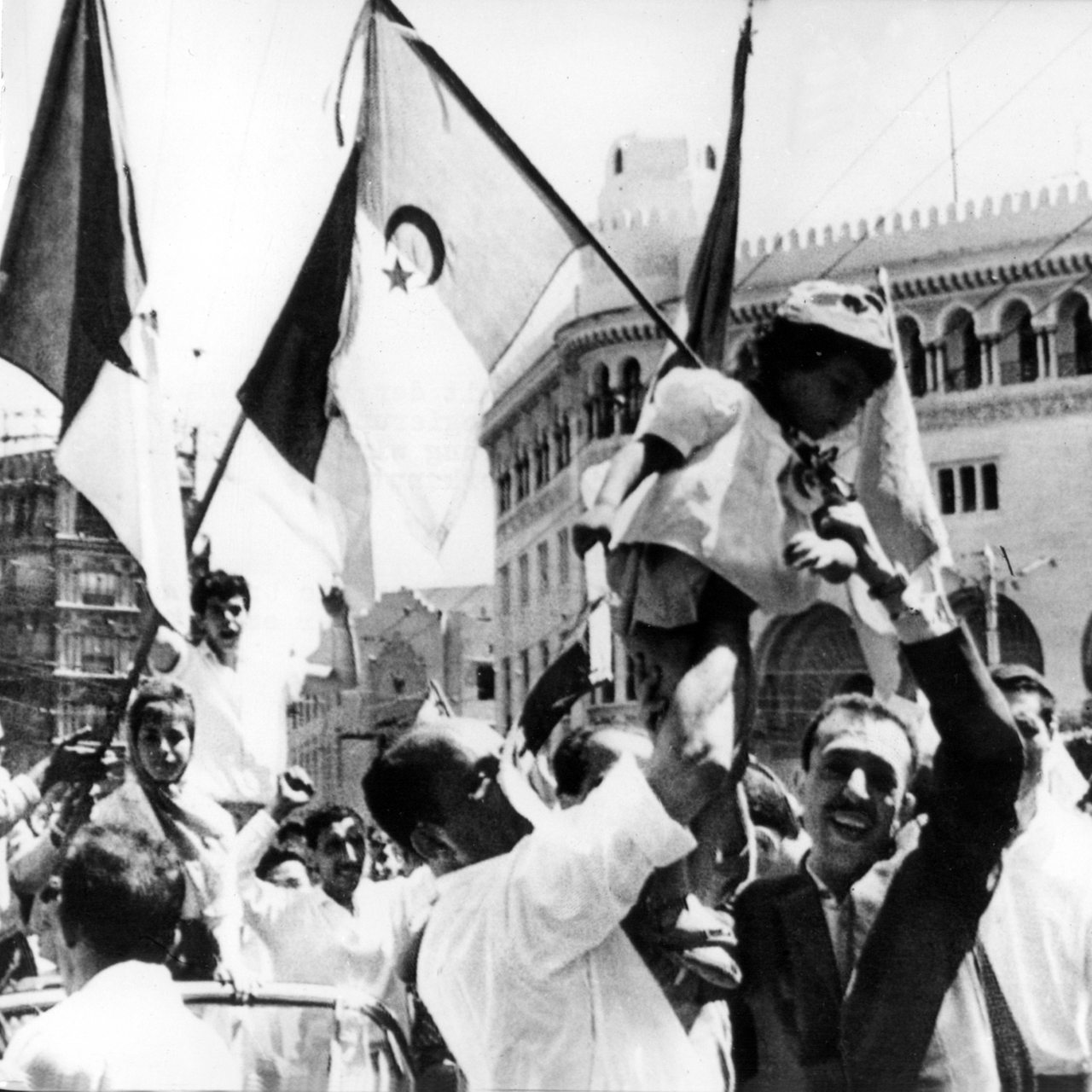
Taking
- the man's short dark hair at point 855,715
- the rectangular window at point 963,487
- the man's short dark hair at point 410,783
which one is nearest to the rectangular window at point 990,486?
the rectangular window at point 963,487

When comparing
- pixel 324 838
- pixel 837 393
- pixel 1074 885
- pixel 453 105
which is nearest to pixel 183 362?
pixel 453 105

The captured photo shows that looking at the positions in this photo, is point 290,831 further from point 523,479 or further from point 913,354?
point 913,354

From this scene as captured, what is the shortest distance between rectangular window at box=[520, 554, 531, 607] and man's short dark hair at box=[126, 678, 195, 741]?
112 centimetres

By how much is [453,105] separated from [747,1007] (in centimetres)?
286

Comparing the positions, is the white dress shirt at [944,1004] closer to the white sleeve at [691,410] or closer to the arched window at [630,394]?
the white sleeve at [691,410]

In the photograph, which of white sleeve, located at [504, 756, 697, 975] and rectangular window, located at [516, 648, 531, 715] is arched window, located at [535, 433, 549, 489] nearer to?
rectangular window, located at [516, 648, 531, 715]

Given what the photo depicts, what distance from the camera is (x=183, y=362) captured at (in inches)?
249

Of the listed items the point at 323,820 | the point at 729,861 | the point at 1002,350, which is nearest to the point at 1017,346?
the point at 1002,350

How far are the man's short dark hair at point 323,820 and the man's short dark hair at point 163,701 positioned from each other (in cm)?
52

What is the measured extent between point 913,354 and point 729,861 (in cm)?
158

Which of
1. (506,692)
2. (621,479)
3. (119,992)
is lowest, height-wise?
(119,992)

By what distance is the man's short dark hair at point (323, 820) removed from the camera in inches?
237

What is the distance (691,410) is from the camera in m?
5.78

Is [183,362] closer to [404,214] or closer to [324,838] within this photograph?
[404,214]
